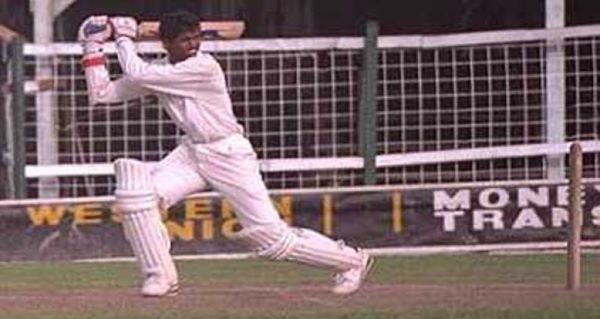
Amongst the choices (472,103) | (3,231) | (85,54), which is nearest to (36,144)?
(3,231)

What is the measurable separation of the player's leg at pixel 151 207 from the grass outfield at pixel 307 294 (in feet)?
0.52

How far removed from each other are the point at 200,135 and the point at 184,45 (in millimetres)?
543

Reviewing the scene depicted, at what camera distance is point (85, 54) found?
11891mm

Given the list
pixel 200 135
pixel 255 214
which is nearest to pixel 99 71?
pixel 200 135

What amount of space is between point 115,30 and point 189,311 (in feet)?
6.09

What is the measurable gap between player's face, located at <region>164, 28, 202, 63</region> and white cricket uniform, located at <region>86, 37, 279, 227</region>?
5 cm

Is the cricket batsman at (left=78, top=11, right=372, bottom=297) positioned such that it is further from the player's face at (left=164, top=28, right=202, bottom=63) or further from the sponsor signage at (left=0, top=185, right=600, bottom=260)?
the sponsor signage at (left=0, top=185, right=600, bottom=260)

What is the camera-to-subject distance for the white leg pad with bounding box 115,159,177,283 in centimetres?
1154

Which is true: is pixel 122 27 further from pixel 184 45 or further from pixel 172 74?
pixel 172 74

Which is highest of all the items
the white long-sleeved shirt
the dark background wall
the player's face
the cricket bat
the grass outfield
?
the dark background wall

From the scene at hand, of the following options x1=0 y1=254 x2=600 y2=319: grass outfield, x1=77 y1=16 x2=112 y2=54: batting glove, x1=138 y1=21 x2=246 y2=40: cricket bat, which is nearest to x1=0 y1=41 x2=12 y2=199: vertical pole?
x1=138 y1=21 x2=246 y2=40: cricket bat

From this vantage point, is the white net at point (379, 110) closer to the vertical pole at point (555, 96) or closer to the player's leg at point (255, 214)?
the vertical pole at point (555, 96)

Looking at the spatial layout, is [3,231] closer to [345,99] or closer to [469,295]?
[345,99]

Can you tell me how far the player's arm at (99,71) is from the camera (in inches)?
464
